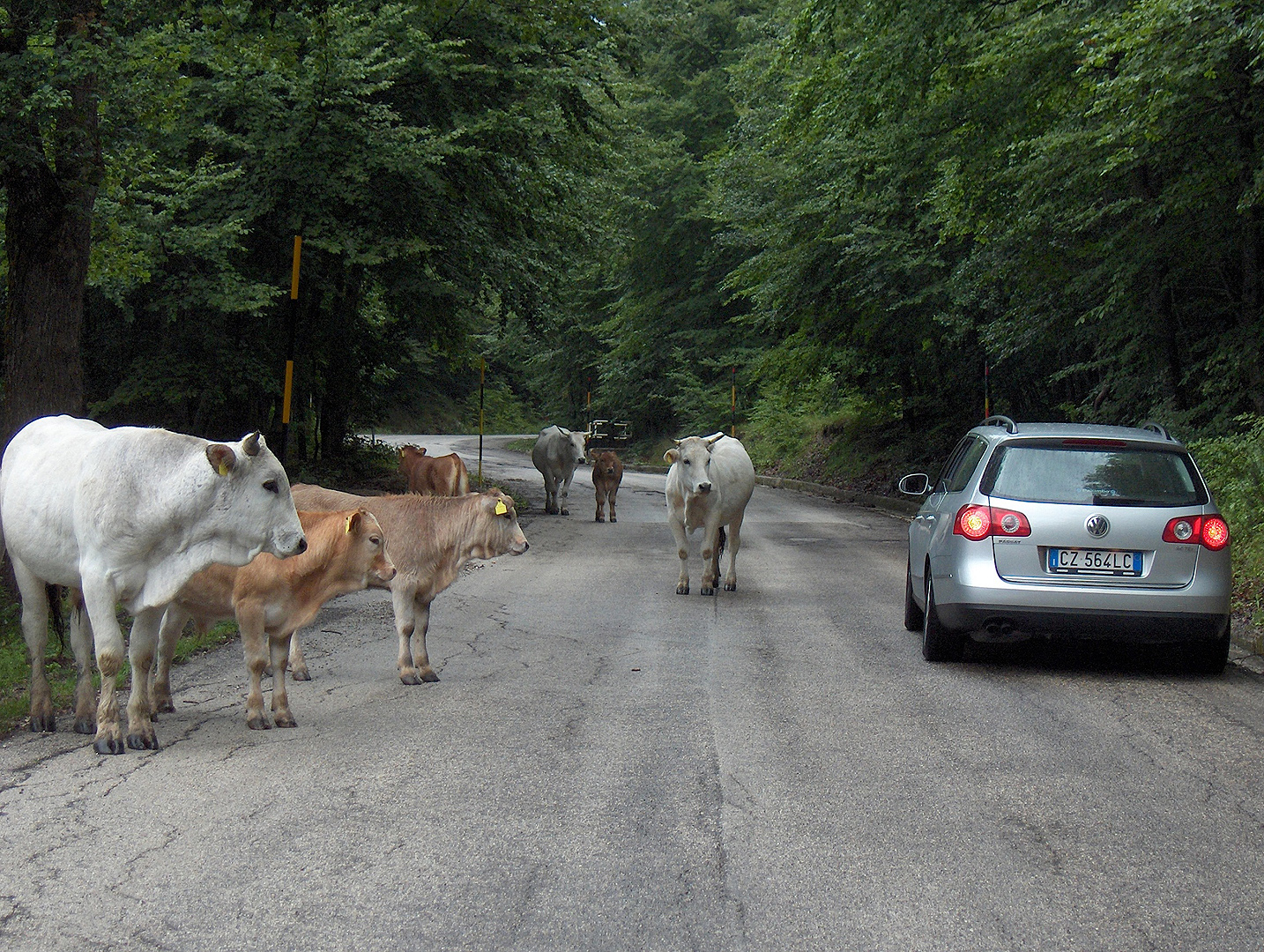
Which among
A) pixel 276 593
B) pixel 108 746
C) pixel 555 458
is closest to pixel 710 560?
pixel 276 593

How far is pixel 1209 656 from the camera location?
8656 millimetres

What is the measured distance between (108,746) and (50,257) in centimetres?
570

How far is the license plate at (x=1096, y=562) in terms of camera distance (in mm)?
8312

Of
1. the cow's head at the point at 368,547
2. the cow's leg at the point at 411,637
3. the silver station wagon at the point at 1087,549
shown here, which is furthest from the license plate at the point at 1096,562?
the cow's head at the point at 368,547

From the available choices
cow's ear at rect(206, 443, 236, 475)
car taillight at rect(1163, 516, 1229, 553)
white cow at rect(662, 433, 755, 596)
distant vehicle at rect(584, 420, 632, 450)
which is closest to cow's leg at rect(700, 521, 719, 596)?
white cow at rect(662, 433, 755, 596)

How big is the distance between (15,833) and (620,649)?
197 inches

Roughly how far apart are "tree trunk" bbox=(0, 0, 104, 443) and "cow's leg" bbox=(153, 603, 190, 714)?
4.10 meters

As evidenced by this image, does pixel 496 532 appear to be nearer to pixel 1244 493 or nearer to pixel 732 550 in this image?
pixel 732 550

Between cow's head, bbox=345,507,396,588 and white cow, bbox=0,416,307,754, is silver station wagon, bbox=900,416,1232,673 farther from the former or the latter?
white cow, bbox=0,416,307,754

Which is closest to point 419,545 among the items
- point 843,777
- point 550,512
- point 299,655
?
point 299,655

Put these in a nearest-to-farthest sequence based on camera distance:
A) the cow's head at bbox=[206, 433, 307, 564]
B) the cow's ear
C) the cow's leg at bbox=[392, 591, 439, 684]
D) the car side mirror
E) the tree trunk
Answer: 1. the cow's ear
2. the cow's head at bbox=[206, 433, 307, 564]
3. the cow's leg at bbox=[392, 591, 439, 684]
4. the tree trunk
5. the car side mirror

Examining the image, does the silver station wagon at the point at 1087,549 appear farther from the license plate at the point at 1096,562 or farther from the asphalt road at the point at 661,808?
the asphalt road at the point at 661,808

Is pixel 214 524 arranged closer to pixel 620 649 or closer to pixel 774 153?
pixel 620 649

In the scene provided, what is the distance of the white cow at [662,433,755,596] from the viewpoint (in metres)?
12.8
